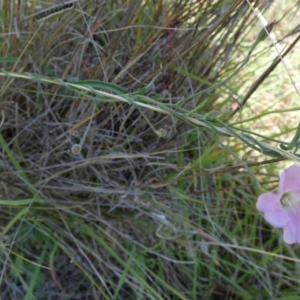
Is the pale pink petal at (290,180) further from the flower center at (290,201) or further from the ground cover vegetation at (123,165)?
the ground cover vegetation at (123,165)

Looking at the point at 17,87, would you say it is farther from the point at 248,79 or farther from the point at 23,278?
the point at 248,79

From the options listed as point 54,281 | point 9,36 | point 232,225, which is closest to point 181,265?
point 232,225

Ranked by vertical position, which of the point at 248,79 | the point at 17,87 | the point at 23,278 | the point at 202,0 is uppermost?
the point at 202,0

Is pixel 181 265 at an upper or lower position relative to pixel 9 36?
lower

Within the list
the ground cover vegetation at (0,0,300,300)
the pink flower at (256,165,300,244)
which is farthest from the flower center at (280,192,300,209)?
the ground cover vegetation at (0,0,300,300)

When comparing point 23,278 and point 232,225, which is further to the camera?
point 232,225

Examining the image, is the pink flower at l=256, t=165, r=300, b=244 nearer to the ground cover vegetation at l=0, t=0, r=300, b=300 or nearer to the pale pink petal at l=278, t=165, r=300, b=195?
the pale pink petal at l=278, t=165, r=300, b=195

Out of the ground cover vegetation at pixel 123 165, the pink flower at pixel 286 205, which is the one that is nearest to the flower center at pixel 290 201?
the pink flower at pixel 286 205

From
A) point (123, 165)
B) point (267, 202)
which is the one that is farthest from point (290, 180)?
point (123, 165)
